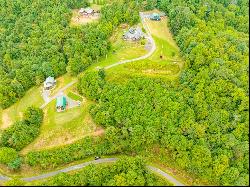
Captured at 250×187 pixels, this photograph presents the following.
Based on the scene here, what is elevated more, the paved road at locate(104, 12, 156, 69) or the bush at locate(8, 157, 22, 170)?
the paved road at locate(104, 12, 156, 69)

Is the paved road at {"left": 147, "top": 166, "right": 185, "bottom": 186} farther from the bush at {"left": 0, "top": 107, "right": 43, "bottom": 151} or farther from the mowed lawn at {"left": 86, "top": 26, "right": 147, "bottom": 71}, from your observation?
the mowed lawn at {"left": 86, "top": 26, "right": 147, "bottom": 71}

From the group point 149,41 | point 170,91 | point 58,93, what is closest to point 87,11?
point 149,41

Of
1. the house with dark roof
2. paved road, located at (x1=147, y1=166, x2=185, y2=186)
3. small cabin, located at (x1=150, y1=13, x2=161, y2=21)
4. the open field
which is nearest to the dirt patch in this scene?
paved road, located at (x1=147, y1=166, x2=185, y2=186)

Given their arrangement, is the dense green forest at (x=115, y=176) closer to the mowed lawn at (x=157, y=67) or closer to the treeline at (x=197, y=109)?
Result: the treeline at (x=197, y=109)

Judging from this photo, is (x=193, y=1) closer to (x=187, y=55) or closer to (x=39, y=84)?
(x=187, y=55)

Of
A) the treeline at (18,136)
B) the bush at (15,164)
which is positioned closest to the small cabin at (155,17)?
the treeline at (18,136)

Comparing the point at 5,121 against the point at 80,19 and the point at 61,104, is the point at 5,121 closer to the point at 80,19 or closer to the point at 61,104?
the point at 61,104
